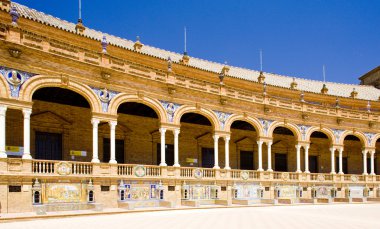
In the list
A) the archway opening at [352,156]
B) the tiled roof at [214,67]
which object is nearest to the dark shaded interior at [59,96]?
the tiled roof at [214,67]

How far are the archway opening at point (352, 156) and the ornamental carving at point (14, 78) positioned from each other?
3144 cm

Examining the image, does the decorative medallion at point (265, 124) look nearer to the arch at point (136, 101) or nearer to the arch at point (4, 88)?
the arch at point (136, 101)

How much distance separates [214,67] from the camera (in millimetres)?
39000

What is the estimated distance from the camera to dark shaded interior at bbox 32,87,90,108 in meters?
21.9

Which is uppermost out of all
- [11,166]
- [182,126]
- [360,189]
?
[182,126]

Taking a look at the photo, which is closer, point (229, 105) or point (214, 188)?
point (214, 188)

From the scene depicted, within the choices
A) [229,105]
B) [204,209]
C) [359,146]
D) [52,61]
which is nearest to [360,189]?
[359,146]

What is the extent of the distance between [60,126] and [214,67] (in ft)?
60.2

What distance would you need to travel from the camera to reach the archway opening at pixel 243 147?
33.9m

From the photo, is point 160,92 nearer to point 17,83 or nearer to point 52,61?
point 52,61

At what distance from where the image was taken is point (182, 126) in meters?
31.0

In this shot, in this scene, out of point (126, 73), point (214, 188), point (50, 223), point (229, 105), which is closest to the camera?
point (50, 223)

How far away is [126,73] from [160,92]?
271cm

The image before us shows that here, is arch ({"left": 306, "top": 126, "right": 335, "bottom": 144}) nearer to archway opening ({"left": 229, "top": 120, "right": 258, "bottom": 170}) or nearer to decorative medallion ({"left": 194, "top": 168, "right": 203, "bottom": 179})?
archway opening ({"left": 229, "top": 120, "right": 258, "bottom": 170})
